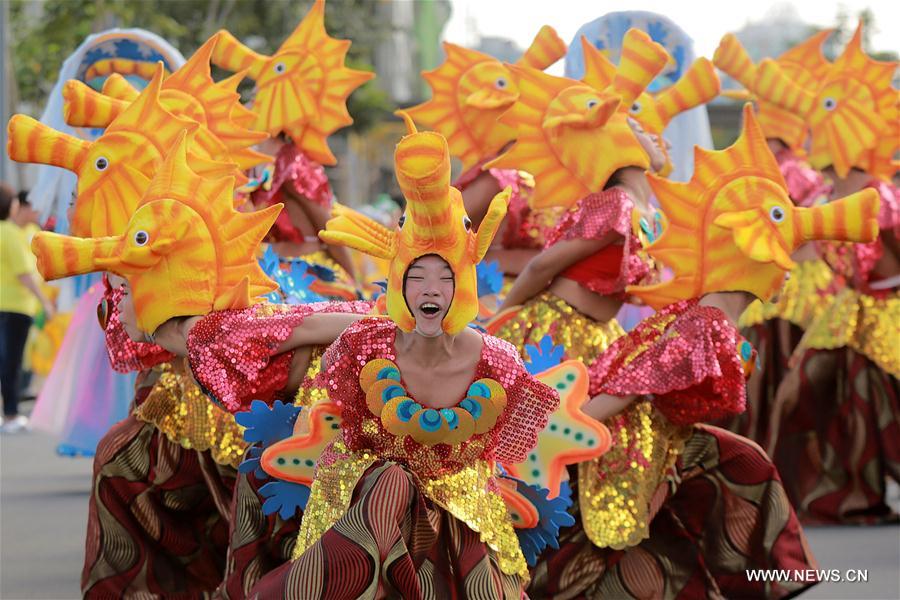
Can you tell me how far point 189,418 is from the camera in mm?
5168

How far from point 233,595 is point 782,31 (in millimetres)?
84991

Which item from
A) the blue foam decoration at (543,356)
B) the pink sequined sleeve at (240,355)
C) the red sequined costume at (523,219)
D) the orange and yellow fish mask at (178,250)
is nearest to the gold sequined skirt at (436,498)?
the pink sequined sleeve at (240,355)

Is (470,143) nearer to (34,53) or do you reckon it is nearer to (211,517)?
(211,517)

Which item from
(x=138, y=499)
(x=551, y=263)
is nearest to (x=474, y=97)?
(x=551, y=263)

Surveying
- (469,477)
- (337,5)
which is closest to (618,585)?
(469,477)

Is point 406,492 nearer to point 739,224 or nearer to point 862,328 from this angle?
point 739,224

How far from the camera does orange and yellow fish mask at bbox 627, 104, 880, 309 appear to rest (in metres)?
4.98

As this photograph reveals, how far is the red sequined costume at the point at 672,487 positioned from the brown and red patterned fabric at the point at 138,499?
43.4 inches

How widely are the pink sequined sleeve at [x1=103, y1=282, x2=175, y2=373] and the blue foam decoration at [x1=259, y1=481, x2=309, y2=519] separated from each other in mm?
664

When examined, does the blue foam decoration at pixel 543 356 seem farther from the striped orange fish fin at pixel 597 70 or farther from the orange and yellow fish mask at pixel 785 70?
the orange and yellow fish mask at pixel 785 70

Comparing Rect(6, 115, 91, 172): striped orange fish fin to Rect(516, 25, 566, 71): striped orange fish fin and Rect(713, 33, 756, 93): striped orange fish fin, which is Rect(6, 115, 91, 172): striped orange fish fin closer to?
Rect(516, 25, 566, 71): striped orange fish fin

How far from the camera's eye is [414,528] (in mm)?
4039

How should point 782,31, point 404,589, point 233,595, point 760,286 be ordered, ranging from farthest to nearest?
point 782,31, point 760,286, point 233,595, point 404,589

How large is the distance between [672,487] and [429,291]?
4.92 feet
